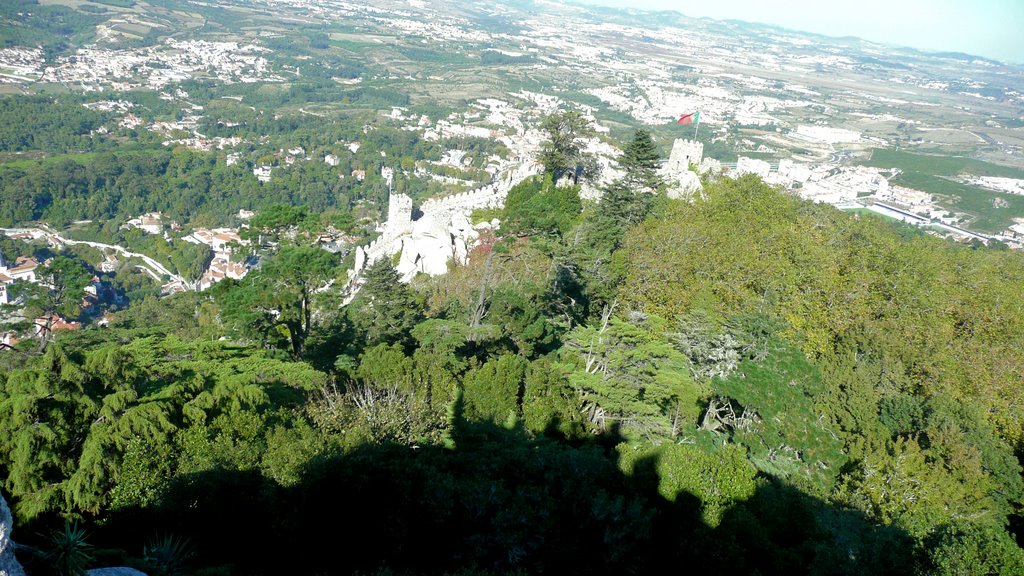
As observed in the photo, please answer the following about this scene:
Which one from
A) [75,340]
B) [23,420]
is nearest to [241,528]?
[23,420]

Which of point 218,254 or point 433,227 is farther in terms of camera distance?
point 218,254

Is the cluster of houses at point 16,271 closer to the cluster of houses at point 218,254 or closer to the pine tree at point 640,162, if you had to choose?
the cluster of houses at point 218,254

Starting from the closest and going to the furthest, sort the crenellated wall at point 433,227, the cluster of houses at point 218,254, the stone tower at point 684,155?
the crenellated wall at point 433,227, the stone tower at point 684,155, the cluster of houses at point 218,254

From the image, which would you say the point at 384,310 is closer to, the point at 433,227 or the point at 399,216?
the point at 433,227

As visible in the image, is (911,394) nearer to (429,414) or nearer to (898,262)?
(898,262)

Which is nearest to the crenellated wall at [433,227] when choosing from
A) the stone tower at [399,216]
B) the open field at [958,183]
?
the stone tower at [399,216]

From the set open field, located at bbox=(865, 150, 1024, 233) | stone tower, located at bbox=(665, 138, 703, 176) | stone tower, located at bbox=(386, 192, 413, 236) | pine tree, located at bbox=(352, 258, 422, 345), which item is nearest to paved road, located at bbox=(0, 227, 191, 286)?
stone tower, located at bbox=(386, 192, 413, 236)

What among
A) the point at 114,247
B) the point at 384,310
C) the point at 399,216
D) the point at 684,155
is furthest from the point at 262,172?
the point at 384,310

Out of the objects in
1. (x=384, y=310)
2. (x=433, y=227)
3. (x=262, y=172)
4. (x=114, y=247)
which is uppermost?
(x=384, y=310)

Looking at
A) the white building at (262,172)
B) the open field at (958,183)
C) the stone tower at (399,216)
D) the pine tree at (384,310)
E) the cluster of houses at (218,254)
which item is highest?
the open field at (958,183)

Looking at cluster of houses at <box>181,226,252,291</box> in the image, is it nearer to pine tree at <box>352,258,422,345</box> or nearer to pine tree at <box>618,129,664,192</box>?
pine tree at <box>352,258,422,345</box>
